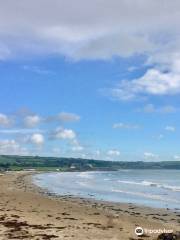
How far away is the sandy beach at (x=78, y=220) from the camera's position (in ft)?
87.2

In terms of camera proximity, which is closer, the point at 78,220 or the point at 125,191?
the point at 78,220

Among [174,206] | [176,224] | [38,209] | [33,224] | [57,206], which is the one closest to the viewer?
[33,224]

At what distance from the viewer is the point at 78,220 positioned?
3309 cm

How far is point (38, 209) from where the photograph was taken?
130ft

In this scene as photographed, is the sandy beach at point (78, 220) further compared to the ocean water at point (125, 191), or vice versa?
the ocean water at point (125, 191)

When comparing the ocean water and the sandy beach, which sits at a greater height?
the ocean water

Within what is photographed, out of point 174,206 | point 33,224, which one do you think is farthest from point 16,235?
point 174,206

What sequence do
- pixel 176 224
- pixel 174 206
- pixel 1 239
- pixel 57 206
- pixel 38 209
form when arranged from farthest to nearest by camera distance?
pixel 174 206 < pixel 57 206 < pixel 38 209 < pixel 176 224 < pixel 1 239

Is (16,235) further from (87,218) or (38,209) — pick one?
(38,209)

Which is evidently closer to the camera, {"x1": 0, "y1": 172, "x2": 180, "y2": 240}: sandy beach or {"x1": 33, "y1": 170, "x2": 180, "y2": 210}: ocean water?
{"x1": 0, "y1": 172, "x2": 180, "y2": 240}: sandy beach

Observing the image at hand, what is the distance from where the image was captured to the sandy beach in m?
26.6

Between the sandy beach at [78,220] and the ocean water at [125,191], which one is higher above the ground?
the ocean water at [125,191]

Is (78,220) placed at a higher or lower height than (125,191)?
lower

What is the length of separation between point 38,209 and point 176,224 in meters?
13.7
